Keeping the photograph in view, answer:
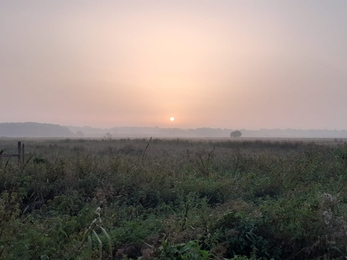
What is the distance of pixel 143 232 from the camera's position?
6.04 metres

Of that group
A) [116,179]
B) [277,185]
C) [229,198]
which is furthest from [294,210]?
[116,179]

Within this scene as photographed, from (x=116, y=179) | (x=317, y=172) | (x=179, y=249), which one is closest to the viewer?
(x=179, y=249)

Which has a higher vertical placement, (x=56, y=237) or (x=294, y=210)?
(x=294, y=210)

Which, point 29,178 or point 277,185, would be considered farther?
point 277,185

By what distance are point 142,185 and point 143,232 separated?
3.45 m

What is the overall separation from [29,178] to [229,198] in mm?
5520

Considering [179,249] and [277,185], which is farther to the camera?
[277,185]

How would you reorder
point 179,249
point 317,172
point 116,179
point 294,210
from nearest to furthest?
point 179,249
point 294,210
point 116,179
point 317,172

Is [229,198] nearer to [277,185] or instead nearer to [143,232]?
[277,185]

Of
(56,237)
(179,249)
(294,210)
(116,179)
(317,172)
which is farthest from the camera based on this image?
(317,172)

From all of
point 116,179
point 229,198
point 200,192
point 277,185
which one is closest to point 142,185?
point 116,179

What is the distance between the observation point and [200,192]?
31.1 ft

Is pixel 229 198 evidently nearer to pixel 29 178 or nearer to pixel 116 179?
pixel 116 179

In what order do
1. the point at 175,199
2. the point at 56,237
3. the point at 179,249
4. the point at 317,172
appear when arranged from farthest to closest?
the point at 317,172 → the point at 175,199 → the point at 56,237 → the point at 179,249
